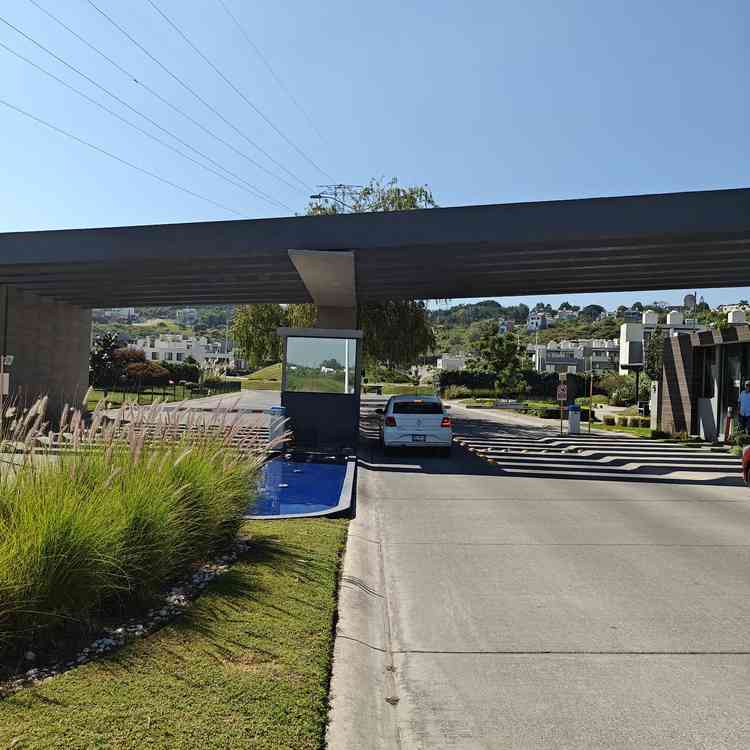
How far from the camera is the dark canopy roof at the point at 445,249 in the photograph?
18.7m

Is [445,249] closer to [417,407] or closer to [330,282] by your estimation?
[417,407]

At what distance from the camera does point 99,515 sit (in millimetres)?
5633

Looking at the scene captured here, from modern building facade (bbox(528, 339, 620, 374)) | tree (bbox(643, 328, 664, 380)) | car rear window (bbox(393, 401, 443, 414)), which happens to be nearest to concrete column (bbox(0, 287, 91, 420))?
car rear window (bbox(393, 401, 443, 414))

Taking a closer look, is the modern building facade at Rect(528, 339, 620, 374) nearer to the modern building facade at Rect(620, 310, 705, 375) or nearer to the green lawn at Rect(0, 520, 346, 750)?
the modern building facade at Rect(620, 310, 705, 375)

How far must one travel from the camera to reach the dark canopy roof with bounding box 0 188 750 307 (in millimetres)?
18703

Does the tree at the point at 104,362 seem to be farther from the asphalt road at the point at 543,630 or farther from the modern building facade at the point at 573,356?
the modern building facade at the point at 573,356

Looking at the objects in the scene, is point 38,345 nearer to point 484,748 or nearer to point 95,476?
point 95,476

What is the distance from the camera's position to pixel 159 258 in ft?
73.0

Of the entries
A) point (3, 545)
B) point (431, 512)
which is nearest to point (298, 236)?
point (431, 512)

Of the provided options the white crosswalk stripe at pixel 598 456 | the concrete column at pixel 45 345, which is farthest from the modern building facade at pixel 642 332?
the concrete column at pixel 45 345

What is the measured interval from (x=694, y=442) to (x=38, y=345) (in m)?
24.3

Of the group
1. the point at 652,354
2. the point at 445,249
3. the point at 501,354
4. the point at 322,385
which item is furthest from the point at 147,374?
the point at 445,249

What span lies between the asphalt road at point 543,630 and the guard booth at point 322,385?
9344mm

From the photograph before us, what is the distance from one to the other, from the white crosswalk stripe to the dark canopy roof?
17.5 ft
